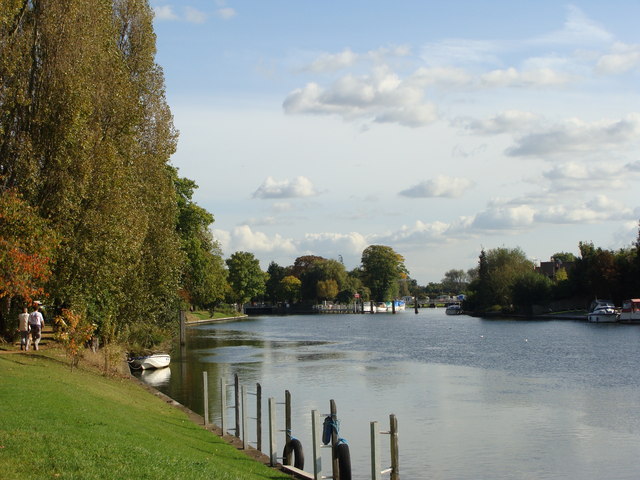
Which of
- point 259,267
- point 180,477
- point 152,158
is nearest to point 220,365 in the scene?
point 152,158

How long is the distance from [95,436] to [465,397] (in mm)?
23460

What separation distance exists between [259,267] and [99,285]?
146 m

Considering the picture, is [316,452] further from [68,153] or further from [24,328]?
[24,328]

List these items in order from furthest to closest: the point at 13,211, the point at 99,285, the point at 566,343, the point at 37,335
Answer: the point at 566,343 < the point at 37,335 < the point at 99,285 < the point at 13,211

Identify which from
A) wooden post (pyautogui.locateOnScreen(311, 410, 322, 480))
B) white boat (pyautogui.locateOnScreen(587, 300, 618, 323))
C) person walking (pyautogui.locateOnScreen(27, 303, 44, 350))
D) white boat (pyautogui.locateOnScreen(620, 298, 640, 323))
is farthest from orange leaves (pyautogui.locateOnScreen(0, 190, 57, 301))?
white boat (pyautogui.locateOnScreen(587, 300, 618, 323))

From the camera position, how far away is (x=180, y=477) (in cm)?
1254

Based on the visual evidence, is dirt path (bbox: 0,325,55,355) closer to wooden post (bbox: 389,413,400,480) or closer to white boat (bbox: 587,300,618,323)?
wooden post (bbox: 389,413,400,480)

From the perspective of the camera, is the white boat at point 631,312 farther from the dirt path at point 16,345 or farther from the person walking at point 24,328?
the person walking at point 24,328

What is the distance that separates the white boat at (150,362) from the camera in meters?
46.1

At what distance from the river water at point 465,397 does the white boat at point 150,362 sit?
133 centimetres

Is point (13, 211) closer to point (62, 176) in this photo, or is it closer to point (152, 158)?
point (62, 176)

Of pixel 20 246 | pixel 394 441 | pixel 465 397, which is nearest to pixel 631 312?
pixel 465 397

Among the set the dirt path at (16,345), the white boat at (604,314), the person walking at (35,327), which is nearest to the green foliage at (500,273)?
the white boat at (604,314)

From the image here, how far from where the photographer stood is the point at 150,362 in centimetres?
4678
